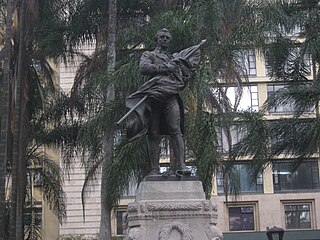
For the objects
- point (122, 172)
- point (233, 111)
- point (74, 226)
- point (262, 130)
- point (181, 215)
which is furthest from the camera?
point (74, 226)

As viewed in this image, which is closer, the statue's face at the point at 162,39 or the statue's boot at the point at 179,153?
the statue's boot at the point at 179,153

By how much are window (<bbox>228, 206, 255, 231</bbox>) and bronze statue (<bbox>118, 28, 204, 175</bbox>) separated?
2683 cm

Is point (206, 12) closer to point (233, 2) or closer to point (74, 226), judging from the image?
point (233, 2)

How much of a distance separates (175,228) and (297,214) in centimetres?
2839

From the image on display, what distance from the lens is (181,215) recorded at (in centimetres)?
979

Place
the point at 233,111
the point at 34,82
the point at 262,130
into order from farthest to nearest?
1. the point at 34,82
2. the point at 262,130
3. the point at 233,111

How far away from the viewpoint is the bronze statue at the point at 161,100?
1036 centimetres

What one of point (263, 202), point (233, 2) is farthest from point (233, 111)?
point (263, 202)

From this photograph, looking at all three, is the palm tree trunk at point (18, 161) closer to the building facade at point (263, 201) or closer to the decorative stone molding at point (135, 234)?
the decorative stone molding at point (135, 234)

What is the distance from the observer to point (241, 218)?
3691 centimetres

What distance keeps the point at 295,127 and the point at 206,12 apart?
18.0 ft

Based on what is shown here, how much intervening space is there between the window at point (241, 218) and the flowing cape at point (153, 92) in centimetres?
2704

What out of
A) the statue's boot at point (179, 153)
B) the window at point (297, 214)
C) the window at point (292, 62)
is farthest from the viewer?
the window at point (297, 214)

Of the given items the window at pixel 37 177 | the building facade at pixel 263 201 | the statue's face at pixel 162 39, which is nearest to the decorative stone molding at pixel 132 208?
the statue's face at pixel 162 39
